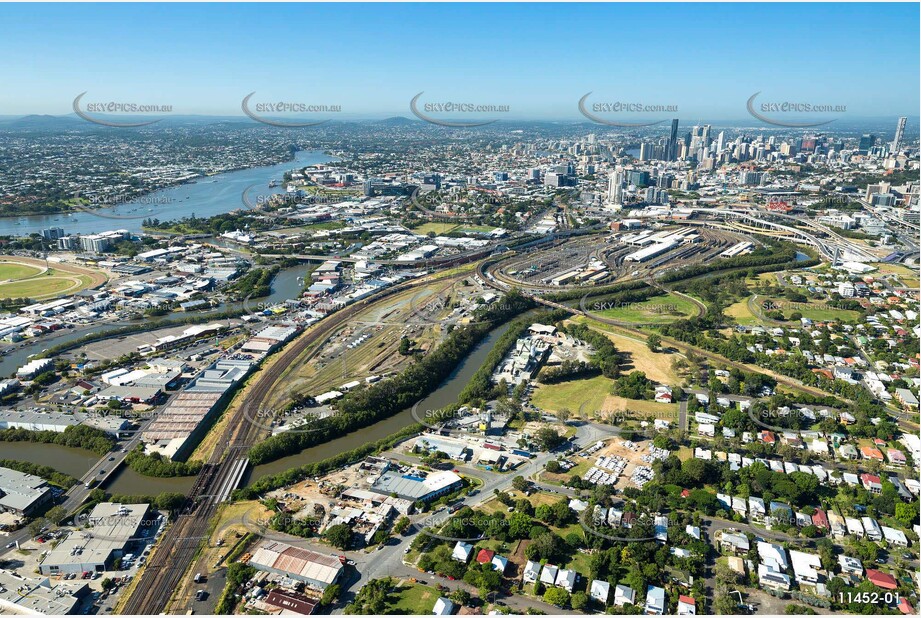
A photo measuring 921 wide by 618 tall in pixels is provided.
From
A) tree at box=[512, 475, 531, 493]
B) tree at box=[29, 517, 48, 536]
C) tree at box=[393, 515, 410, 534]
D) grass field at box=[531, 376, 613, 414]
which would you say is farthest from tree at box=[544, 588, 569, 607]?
tree at box=[29, 517, 48, 536]

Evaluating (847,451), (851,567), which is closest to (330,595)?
(851,567)

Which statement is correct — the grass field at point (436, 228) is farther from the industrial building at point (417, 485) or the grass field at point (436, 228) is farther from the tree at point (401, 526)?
the tree at point (401, 526)

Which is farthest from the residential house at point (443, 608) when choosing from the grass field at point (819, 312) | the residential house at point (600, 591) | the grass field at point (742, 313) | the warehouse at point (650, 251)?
the warehouse at point (650, 251)

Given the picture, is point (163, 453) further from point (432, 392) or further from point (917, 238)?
point (917, 238)


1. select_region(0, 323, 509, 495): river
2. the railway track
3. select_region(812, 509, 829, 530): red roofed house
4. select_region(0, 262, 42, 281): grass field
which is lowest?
select_region(0, 323, 509, 495): river

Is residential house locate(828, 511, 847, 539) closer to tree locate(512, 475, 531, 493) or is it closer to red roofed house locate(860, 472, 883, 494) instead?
red roofed house locate(860, 472, 883, 494)
